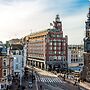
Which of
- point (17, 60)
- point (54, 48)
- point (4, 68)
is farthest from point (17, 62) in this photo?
point (54, 48)

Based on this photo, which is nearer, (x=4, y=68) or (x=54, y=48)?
(x=4, y=68)

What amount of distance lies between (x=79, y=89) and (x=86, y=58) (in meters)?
19.9

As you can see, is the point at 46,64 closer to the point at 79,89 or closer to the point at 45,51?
the point at 45,51

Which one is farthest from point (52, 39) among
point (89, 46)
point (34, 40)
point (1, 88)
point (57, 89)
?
point (1, 88)

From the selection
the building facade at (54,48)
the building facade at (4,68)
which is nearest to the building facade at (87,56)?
the building facade at (4,68)

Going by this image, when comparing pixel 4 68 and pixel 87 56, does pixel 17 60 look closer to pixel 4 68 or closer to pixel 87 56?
pixel 87 56

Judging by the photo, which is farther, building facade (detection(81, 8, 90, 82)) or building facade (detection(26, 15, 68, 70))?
building facade (detection(26, 15, 68, 70))

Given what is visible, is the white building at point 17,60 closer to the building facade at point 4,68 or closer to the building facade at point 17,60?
the building facade at point 17,60

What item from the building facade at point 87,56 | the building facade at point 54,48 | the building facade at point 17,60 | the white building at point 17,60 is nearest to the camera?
the building facade at point 17,60

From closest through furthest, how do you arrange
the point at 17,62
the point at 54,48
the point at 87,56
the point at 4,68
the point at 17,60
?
the point at 4,68 → the point at 17,62 → the point at 17,60 → the point at 87,56 → the point at 54,48

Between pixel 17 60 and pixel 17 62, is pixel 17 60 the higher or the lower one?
the higher one

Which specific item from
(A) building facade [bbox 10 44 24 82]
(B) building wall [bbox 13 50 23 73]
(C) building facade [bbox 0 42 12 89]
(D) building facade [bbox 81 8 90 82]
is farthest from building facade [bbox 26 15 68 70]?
(C) building facade [bbox 0 42 12 89]

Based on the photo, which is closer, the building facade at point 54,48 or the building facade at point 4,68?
the building facade at point 4,68

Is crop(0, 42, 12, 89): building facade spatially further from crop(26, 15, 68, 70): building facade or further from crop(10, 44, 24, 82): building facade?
crop(26, 15, 68, 70): building facade
